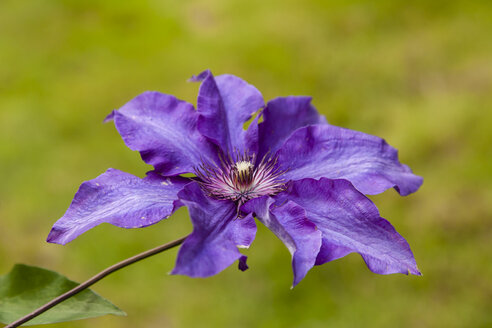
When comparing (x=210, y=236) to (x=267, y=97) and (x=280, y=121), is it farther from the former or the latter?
(x=267, y=97)

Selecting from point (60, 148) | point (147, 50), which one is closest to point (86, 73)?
point (147, 50)

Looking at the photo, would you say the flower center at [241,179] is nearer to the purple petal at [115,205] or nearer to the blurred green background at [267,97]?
the purple petal at [115,205]

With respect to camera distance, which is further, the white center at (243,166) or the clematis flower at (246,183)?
the white center at (243,166)

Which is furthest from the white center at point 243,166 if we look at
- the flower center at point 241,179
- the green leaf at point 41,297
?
the green leaf at point 41,297

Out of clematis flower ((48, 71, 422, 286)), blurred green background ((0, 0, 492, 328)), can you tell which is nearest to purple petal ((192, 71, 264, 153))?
clematis flower ((48, 71, 422, 286))

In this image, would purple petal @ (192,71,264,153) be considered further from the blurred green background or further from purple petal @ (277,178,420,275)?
the blurred green background

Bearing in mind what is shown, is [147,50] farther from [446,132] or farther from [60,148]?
[446,132]

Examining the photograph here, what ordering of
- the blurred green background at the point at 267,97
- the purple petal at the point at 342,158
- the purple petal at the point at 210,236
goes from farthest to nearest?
the blurred green background at the point at 267,97 → the purple petal at the point at 342,158 → the purple petal at the point at 210,236
